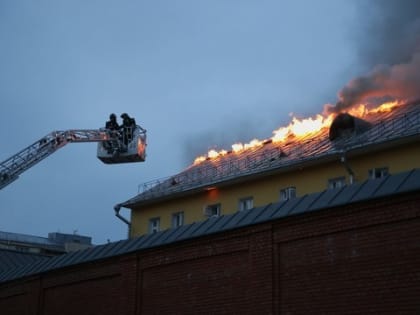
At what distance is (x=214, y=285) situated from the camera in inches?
659

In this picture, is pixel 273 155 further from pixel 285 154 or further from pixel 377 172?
pixel 377 172

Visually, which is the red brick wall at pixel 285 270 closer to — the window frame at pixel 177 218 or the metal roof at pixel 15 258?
the metal roof at pixel 15 258

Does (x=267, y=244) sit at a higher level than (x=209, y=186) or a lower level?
lower

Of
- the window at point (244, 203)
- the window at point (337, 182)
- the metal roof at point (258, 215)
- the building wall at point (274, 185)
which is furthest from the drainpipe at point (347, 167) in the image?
the metal roof at point (258, 215)

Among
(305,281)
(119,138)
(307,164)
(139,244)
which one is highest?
(119,138)

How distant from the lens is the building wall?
28812 millimetres

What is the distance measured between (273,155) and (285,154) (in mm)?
944

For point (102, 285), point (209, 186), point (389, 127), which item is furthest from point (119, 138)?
point (102, 285)

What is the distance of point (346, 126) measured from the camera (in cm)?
3184

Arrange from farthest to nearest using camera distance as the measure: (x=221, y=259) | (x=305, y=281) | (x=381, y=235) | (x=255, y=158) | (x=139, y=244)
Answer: (x=255, y=158)
(x=139, y=244)
(x=221, y=259)
(x=305, y=281)
(x=381, y=235)

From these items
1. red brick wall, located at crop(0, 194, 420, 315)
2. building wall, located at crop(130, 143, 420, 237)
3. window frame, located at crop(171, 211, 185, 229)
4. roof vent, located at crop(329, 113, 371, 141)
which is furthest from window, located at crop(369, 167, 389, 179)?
red brick wall, located at crop(0, 194, 420, 315)

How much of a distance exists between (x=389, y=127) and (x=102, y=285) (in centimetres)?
1383

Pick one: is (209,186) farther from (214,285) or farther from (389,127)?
(214,285)

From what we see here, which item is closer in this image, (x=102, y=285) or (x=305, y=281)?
(x=305, y=281)
